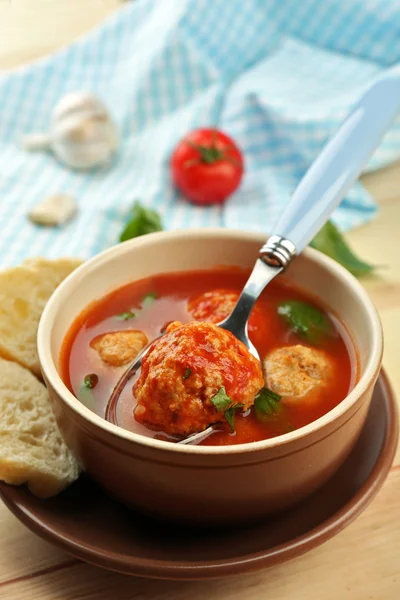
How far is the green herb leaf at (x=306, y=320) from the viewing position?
6.56 ft

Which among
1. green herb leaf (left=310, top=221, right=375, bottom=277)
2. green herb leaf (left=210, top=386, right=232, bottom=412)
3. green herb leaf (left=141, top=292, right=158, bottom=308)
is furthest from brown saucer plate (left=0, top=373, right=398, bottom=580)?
green herb leaf (left=310, top=221, right=375, bottom=277)

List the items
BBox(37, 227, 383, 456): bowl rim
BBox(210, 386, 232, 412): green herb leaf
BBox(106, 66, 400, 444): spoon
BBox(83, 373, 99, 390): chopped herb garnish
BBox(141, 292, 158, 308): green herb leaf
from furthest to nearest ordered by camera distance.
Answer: BBox(141, 292, 158, 308): green herb leaf
BBox(106, 66, 400, 444): spoon
BBox(83, 373, 99, 390): chopped herb garnish
BBox(210, 386, 232, 412): green herb leaf
BBox(37, 227, 383, 456): bowl rim

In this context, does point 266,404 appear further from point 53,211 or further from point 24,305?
point 53,211

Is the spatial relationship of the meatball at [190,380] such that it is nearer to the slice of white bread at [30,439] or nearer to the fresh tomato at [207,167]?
the slice of white bread at [30,439]

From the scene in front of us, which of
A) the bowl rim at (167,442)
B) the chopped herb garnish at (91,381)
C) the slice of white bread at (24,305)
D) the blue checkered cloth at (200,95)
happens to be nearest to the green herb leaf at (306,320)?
the bowl rim at (167,442)

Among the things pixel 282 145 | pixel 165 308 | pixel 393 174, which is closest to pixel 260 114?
pixel 282 145

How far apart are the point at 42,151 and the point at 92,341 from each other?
2.30 metres

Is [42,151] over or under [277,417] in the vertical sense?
under

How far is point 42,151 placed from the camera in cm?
402

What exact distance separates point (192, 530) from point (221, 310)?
60 cm

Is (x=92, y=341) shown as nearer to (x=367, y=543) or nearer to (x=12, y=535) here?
(x=12, y=535)

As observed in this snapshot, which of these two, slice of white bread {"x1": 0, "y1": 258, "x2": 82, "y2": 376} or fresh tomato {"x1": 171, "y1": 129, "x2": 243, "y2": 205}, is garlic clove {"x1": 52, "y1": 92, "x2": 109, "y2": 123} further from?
slice of white bread {"x1": 0, "y1": 258, "x2": 82, "y2": 376}

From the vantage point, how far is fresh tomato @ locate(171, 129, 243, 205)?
3586mm

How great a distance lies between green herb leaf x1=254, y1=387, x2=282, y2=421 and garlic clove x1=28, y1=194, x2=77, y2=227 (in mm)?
1985
